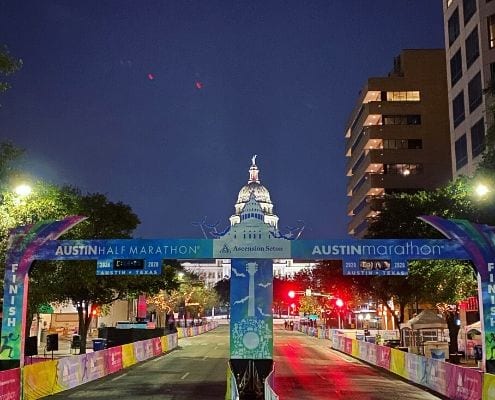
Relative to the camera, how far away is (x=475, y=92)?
170ft

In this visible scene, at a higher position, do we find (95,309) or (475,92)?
(475,92)

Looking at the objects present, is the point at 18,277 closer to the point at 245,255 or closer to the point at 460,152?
the point at 245,255

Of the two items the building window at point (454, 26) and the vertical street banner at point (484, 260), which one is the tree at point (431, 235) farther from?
the building window at point (454, 26)

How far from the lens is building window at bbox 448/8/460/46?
57.3 metres

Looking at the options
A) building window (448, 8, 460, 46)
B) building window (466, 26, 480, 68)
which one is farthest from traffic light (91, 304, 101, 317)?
building window (448, 8, 460, 46)

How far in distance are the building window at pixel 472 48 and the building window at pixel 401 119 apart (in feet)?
135

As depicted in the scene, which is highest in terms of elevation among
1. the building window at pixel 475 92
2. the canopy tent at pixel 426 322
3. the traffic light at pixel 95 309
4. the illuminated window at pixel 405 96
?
the illuminated window at pixel 405 96

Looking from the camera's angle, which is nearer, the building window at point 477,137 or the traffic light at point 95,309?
the traffic light at point 95,309

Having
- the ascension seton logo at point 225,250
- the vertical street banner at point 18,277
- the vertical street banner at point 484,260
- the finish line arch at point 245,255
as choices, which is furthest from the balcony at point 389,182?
the vertical street banner at point 18,277

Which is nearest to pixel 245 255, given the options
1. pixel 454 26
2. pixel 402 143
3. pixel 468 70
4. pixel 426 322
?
pixel 426 322

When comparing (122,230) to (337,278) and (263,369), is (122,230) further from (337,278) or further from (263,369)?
(337,278)

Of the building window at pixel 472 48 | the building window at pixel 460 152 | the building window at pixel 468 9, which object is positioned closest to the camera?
the building window at pixel 472 48

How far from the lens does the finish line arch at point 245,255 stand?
2200 centimetres

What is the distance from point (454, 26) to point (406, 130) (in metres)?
36.2
